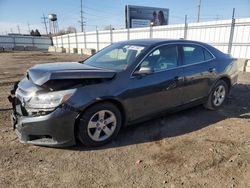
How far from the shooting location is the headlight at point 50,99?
3.21 meters

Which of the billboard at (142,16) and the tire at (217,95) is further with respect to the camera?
the billboard at (142,16)

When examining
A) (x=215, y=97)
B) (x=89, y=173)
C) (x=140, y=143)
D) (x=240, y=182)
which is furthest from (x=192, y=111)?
(x=89, y=173)

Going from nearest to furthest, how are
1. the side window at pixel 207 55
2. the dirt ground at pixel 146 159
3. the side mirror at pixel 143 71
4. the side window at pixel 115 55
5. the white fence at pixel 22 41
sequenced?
the dirt ground at pixel 146 159 → the side mirror at pixel 143 71 → the side window at pixel 115 55 → the side window at pixel 207 55 → the white fence at pixel 22 41

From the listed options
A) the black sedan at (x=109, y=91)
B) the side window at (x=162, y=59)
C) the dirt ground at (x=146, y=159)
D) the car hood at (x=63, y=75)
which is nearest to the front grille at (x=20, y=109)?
the black sedan at (x=109, y=91)

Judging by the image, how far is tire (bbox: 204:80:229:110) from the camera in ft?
17.3

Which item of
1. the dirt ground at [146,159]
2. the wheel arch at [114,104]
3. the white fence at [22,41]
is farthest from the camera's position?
the white fence at [22,41]

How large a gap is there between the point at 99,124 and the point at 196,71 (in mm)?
2317

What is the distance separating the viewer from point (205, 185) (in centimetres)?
277

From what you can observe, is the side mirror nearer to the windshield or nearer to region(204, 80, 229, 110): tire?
the windshield

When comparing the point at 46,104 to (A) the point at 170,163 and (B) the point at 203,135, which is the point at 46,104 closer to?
(A) the point at 170,163

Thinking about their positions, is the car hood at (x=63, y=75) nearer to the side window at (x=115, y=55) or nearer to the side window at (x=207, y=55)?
the side window at (x=115, y=55)

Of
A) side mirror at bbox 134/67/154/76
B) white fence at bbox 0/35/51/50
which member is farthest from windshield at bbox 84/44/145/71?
Result: white fence at bbox 0/35/51/50

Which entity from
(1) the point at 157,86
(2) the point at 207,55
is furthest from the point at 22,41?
(1) the point at 157,86

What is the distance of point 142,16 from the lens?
34688mm
